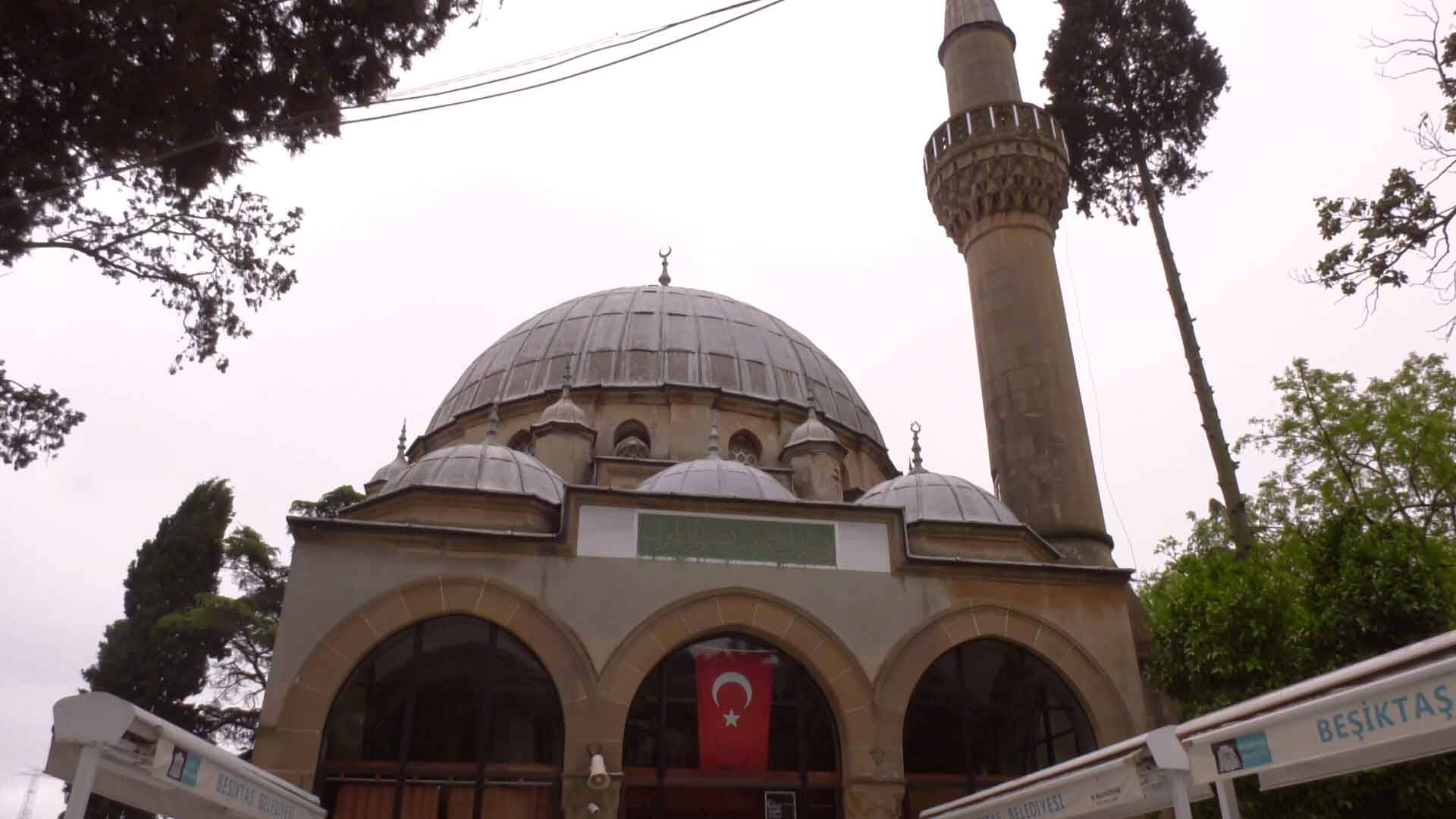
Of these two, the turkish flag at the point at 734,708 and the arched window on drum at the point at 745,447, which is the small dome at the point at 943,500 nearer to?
the turkish flag at the point at 734,708

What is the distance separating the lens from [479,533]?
11.4 metres

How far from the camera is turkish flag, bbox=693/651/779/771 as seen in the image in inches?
446

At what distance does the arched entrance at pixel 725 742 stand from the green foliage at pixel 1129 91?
1246 centimetres

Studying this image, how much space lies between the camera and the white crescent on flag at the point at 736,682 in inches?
452

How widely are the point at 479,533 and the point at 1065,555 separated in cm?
941

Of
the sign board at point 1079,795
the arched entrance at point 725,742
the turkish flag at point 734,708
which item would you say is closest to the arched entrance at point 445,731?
the arched entrance at point 725,742

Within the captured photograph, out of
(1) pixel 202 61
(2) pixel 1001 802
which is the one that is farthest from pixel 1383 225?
(1) pixel 202 61

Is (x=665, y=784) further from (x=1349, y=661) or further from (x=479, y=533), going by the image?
(x=1349, y=661)

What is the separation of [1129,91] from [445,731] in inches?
671

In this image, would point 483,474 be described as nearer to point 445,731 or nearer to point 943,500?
point 445,731

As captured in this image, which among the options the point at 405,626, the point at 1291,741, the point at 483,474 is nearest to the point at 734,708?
the point at 405,626

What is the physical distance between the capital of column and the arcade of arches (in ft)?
33.1

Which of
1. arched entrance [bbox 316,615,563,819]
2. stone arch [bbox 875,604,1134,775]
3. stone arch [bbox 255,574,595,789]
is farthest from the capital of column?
arched entrance [bbox 316,615,563,819]

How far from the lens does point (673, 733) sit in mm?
11445
